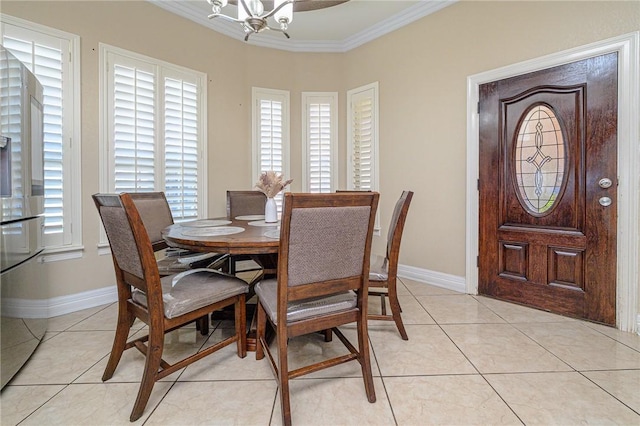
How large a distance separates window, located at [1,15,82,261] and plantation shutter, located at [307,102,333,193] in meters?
2.48

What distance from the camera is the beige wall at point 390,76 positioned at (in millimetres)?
2445

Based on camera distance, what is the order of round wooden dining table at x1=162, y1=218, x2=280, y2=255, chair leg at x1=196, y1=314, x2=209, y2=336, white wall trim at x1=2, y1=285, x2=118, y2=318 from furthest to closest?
chair leg at x1=196, y1=314, x2=209, y2=336 → white wall trim at x1=2, y1=285, x2=118, y2=318 → round wooden dining table at x1=162, y1=218, x2=280, y2=255

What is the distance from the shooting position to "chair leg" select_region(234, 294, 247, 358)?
1.74 meters

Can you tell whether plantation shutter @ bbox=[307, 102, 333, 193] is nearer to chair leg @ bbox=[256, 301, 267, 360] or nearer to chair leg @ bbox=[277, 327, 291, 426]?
chair leg @ bbox=[256, 301, 267, 360]

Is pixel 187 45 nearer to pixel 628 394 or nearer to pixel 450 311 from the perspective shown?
pixel 450 311

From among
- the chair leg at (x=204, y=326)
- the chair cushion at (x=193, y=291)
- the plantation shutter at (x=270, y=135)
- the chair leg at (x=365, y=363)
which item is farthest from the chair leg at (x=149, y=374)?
the plantation shutter at (x=270, y=135)

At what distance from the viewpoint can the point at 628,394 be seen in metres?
1.46

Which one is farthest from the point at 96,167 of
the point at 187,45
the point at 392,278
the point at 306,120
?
the point at 392,278

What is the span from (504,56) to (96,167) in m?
3.78

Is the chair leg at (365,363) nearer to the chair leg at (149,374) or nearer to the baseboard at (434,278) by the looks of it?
the chair leg at (149,374)

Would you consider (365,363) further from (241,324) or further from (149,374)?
(149,374)

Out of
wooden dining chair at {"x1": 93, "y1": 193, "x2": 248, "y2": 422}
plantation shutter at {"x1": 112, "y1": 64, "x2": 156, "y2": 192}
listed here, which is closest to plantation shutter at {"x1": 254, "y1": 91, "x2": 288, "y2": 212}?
plantation shutter at {"x1": 112, "y1": 64, "x2": 156, "y2": 192}

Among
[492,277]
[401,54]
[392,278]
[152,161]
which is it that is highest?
Answer: [401,54]

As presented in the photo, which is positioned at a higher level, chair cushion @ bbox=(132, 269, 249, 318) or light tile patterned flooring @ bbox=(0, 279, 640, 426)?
chair cushion @ bbox=(132, 269, 249, 318)
